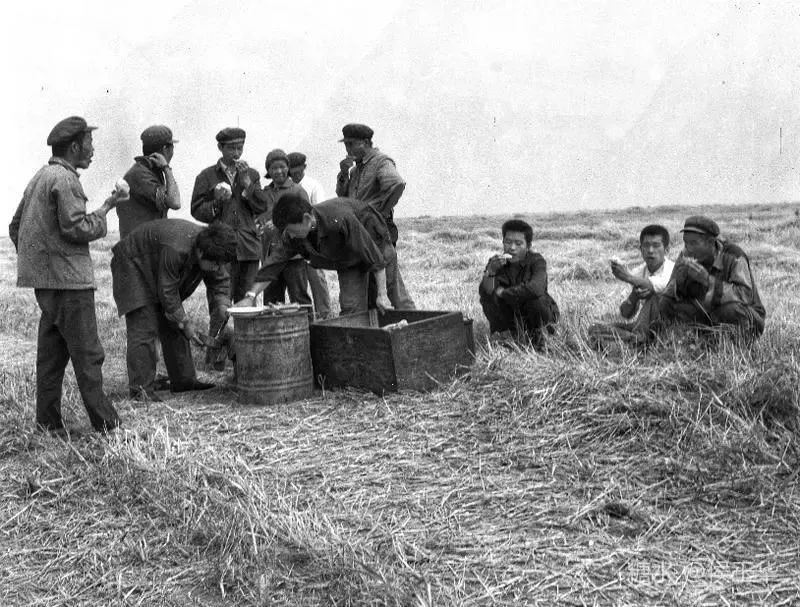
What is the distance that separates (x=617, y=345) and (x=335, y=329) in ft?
6.22

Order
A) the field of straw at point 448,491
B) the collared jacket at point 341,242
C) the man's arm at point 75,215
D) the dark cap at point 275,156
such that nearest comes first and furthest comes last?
the field of straw at point 448,491, the man's arm at point 75,215, the collared jacket at point 341,242, the dark cap at point 275,156

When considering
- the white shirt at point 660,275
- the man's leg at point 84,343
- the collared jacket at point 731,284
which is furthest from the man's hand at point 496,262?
the man's leg at point 84,343

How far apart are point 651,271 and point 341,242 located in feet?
7.64

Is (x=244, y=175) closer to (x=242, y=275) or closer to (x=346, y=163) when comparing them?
(x=242, y=275)

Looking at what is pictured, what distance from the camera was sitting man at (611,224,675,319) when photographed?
255 inches

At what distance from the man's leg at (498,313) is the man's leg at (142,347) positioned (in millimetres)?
2497

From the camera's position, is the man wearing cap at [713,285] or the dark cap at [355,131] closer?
the man wearing cap at [713,285]

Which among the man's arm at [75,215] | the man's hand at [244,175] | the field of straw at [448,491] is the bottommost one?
the field of straw at [448,491]

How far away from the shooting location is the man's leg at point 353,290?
677cm

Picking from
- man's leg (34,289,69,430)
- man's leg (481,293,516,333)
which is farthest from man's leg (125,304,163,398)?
man's leg (481,293,516,333)

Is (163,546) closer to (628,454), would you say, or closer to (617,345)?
(628,454)

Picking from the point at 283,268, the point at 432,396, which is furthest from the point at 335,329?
the point at 283,268

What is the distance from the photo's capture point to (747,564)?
346 cm

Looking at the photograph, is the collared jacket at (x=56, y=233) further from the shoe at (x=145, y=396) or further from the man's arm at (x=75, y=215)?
the shoe at (x=145, y=396)
